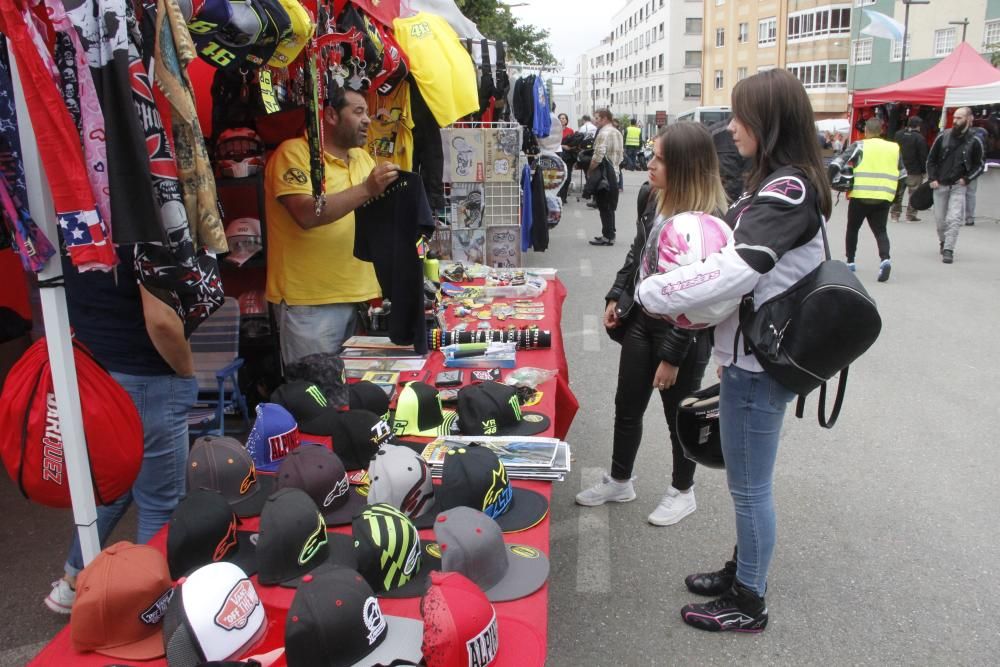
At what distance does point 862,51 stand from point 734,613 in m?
45.0

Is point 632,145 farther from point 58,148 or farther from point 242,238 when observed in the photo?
point 58,148

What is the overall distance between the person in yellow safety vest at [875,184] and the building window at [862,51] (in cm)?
3616

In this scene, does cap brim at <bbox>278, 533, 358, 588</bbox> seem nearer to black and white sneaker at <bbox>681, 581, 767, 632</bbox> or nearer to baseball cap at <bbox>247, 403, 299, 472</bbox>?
baseball cap at <bbox>247, 403, 299, 472</bbox>

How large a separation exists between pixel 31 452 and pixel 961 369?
617 centimetres

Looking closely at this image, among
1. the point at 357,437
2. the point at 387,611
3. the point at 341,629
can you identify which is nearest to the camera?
the point at 341,629

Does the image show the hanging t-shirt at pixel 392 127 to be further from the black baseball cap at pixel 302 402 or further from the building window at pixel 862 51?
the building window at pixel 862 51

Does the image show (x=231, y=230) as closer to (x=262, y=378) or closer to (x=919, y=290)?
(x=262, y=378)

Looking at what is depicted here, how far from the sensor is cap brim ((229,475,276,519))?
209cm

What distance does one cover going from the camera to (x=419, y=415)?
261 centimetres

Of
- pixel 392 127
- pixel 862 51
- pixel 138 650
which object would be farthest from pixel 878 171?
pixel 862 51

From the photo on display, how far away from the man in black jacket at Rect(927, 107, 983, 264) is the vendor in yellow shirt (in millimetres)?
8848

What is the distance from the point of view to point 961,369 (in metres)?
5.59

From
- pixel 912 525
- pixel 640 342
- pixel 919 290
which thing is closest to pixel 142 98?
pixel 640 342

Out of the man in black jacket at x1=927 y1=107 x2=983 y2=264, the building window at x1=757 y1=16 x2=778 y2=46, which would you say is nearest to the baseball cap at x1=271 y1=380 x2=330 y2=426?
the man in black jacket at x1=927 y1=107 x2=983 y2=264
